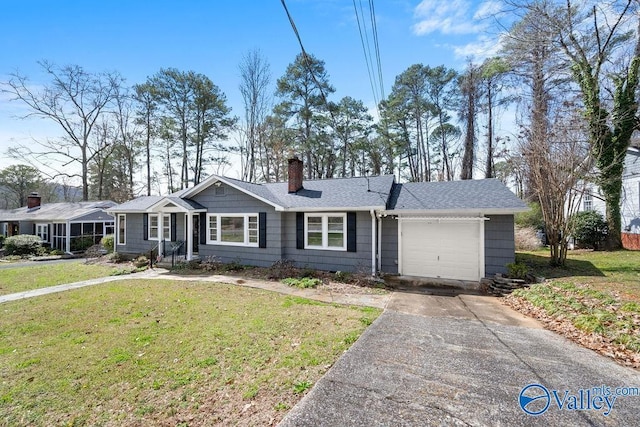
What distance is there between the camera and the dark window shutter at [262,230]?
12016mm

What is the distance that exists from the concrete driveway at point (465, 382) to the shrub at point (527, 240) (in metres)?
12.6

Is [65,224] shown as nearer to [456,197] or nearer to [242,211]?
[242,211]

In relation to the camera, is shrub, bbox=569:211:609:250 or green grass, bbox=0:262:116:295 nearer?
green grass, bbox=0:262:116:295

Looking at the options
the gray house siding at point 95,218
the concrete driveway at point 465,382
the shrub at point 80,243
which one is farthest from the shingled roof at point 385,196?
the shrub at point 80,243

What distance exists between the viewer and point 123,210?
15422mm

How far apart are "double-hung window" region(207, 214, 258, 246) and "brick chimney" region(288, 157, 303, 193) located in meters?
2.35

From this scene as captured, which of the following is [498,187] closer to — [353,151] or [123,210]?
[353,151]

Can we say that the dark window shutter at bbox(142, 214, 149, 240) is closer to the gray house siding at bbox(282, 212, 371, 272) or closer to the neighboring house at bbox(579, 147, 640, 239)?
the gray house siding at bbox(282, 212, 371, 272)

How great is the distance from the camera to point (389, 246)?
10.7 m

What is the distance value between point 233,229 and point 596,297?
40.1 feet

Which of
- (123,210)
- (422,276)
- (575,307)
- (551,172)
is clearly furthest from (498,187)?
(123,210)

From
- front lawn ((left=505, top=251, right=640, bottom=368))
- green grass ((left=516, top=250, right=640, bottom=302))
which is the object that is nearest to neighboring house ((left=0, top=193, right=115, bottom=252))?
front lawn ((left=505, top=251, right=640, bottom=368))

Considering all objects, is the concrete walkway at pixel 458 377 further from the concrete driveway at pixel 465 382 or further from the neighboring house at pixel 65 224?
the neighboring house at pixel 65 224

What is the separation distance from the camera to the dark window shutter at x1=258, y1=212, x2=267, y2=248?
1202 centimetres
